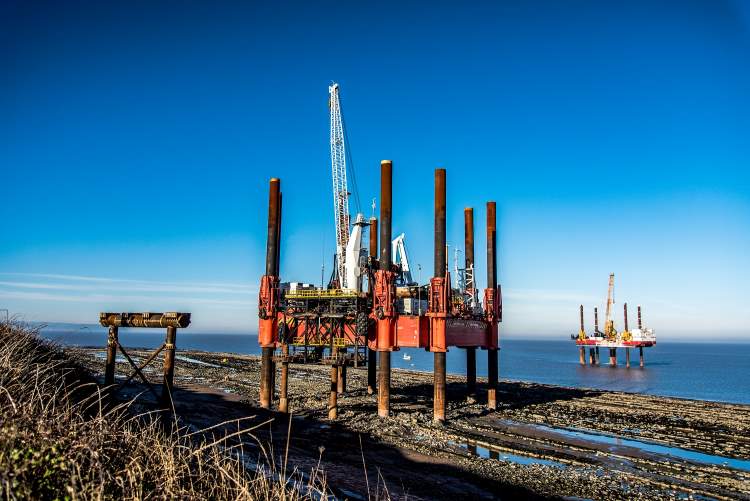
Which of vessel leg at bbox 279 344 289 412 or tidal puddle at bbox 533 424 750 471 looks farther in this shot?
vessel leg at bbox 279 344 289 412

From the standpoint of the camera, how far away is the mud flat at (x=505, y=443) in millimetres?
20406

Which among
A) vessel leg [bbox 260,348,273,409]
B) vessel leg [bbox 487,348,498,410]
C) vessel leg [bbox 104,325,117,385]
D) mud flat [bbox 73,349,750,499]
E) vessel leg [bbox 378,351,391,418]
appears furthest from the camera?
vessel leg [bbox 487,348,498,410]

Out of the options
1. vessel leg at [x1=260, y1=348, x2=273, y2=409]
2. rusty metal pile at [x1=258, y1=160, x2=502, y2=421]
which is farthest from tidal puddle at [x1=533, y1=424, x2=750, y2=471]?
vessel leg at [x1=260, y1=348, x2=273, y2=409]

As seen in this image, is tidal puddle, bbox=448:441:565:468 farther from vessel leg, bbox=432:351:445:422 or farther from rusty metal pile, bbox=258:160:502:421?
rusty metal pile, bbox=258:160:502:421

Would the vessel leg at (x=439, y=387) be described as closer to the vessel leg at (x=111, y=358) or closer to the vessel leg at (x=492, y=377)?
the vessel leg at (x=492, y=377)

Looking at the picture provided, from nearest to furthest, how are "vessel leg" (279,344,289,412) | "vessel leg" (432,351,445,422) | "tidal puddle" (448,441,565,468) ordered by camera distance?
"tidal puddle" (448,441,565,468)
"vessel leg" (432,351,445,422)
"vessel leg" (279,344,289,412)

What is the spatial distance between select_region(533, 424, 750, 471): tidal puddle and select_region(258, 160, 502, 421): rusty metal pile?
7940 millimetres

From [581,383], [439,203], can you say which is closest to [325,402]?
[439,203]

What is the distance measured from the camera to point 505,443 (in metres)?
27.8

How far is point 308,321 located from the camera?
33594 mm

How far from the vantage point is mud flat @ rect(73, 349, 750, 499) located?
20406 millimetres

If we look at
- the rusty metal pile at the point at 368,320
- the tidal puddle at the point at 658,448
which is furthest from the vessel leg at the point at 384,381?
the tidal puddle at the point at 658,448

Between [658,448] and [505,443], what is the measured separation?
8462 millimetres

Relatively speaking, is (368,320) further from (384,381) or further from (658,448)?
(658,448)
